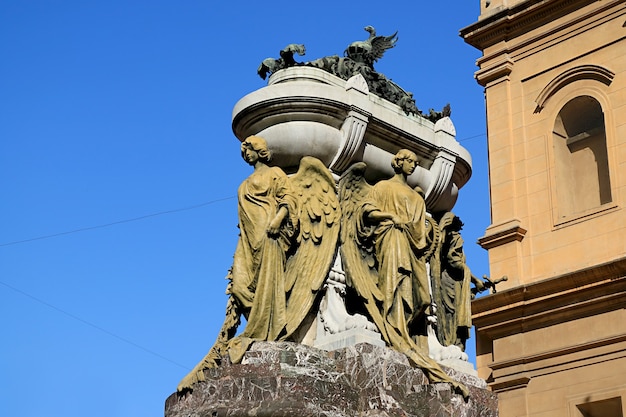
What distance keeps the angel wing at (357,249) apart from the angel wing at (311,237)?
11 centimetres

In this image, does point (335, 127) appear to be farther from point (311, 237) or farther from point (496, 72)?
point (496, 72)

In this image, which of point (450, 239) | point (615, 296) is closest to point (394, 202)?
point (450, 239)

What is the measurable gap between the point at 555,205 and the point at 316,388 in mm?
15041

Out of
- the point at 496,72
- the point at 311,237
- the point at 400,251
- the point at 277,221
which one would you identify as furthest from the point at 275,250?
the point at 496,72

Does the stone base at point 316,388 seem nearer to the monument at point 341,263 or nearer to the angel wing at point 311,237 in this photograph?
the monument at point 341,263

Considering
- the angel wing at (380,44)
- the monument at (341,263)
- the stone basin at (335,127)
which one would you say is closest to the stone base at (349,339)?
the monument at (341,263)

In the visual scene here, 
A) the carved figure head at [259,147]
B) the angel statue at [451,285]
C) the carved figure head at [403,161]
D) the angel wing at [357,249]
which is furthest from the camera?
the angel statue at [451,285]

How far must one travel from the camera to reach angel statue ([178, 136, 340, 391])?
342 inches

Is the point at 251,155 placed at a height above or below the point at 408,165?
below

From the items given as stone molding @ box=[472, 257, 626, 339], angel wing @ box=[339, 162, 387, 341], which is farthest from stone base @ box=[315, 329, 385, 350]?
stone molding @ box=[472, 257, 626, 339]

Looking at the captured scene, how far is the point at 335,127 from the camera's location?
9.53 m

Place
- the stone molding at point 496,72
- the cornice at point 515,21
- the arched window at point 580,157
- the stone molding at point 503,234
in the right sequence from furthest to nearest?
the stone molding at point 496,72 < the cornice at point 515,21 < the stone molding at point 503,234 < the arched window at point 580,157

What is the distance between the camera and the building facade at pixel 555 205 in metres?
20.6

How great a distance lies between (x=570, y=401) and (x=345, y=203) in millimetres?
12470
